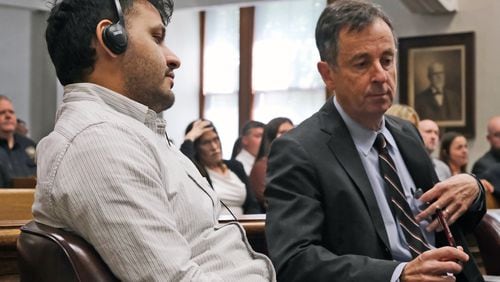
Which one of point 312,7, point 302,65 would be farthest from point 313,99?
point 312,7

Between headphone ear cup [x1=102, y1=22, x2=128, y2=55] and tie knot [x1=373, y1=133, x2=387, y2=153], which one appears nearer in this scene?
headphone ear cup [x1=102, y1=22, x2=128, y2=55]

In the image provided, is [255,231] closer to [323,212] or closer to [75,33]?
[323,212]

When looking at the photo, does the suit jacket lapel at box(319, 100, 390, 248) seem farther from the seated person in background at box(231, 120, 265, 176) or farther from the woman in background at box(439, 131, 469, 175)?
the woman in background at box(439, 131, 469, 175)

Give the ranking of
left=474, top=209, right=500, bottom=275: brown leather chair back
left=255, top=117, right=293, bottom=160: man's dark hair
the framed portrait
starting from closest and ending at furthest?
left=474, top=209, right=500, bottom=275: brown leather chair back, left=255, top=117, right=293, bottom=160: man's dark hair, the framed portrait

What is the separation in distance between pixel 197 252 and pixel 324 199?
0.56m

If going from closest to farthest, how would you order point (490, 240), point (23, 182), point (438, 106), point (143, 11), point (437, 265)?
point (143, 11), point (437, 265), point (490, 240), point (23, 182), point (438, 106)

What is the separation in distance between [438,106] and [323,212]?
7823mm

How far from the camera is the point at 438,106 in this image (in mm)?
9773

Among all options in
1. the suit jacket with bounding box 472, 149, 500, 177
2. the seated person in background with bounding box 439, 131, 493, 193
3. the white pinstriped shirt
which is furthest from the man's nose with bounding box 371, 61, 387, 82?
the seated person in background with bounding box 439, 131, 493, 193

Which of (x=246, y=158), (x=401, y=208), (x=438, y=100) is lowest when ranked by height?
(x=246, y=158)

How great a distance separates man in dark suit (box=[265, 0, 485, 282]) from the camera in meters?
2.15

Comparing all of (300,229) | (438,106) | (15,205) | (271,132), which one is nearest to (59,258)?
(300,229)

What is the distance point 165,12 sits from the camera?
196 centimetres

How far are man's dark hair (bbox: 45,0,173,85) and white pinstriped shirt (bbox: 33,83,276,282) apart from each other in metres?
0.05
